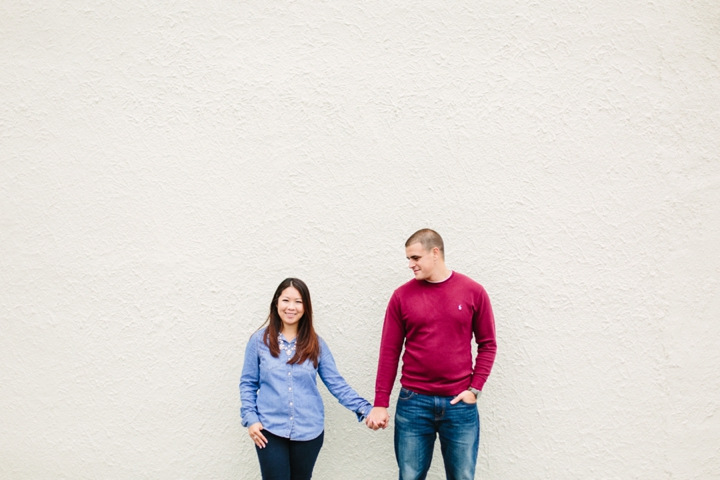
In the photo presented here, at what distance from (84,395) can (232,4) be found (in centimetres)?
269

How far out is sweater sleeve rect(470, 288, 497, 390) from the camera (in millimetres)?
2873

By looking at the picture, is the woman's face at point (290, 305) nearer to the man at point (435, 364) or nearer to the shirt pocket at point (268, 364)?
the shirt pocket at point (268, 364)

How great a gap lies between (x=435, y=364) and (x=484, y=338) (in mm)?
325

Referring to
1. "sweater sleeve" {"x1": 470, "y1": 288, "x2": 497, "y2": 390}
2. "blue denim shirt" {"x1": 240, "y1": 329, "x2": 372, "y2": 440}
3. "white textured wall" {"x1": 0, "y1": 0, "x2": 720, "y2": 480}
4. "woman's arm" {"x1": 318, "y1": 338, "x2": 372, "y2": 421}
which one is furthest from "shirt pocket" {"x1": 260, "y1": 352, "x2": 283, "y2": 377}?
"sweater sleeve" {"x1": 470, "y1": 288, "x2": 497, "y2": 390}

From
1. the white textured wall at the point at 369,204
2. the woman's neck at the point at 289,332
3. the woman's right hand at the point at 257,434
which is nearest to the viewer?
the woman's right hand at the point at 257,434

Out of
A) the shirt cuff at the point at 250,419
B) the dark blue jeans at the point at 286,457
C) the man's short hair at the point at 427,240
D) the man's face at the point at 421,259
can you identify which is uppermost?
the man's short hair at the point at 427,240

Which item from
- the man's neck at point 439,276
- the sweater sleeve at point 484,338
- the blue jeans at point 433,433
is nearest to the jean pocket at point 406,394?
the blue jeans at point 433,433

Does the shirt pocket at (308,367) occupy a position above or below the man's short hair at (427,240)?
below

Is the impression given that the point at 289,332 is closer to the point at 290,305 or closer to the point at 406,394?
the point at 290,305

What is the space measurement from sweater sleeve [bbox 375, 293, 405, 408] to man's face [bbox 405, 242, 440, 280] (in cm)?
24

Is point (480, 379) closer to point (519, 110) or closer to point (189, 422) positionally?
point (519, 110)

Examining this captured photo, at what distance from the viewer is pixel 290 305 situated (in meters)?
2.89

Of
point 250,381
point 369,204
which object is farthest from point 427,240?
point 250,381

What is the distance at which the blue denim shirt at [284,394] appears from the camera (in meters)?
2.81
